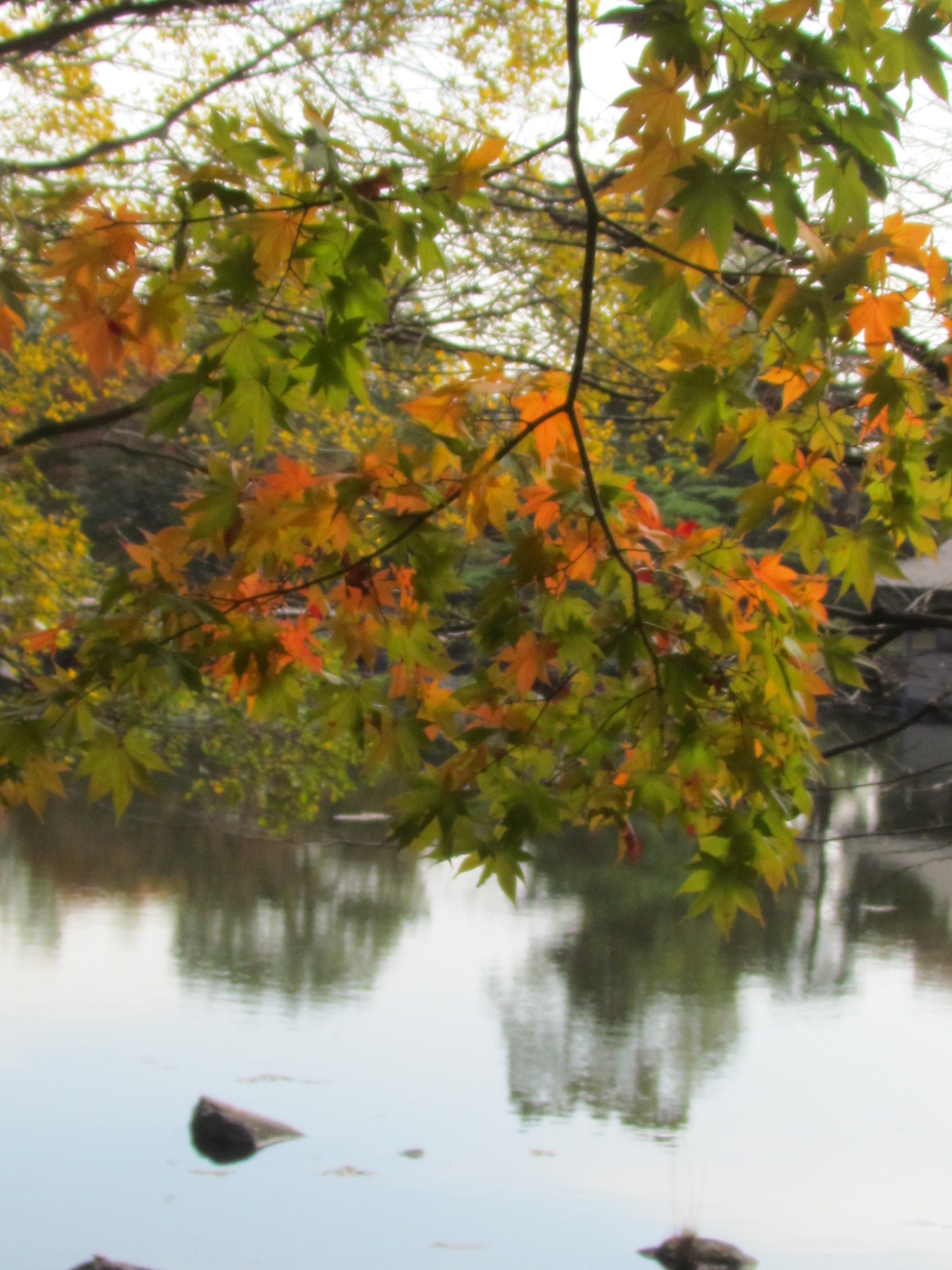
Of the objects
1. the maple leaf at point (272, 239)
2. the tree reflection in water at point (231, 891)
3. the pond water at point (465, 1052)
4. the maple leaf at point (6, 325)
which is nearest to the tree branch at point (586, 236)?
the maple leaf at point (272, 239)

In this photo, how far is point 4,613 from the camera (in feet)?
11.9

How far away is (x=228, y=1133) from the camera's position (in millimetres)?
5074

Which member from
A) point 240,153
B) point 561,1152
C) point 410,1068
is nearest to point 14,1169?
point 410,1068

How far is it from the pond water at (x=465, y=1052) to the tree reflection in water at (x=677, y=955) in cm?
2

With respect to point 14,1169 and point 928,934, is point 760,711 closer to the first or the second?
point 14,1169

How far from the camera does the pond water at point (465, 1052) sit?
4656 mm

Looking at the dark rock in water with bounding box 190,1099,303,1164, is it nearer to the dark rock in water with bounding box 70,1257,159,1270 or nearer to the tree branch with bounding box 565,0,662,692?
the dark rock in water with bounding box 70,1257,159,1270

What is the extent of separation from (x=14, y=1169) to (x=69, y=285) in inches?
195

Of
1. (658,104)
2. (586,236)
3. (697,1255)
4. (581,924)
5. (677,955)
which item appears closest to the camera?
(658,104)

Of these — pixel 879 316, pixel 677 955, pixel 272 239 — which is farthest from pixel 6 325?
pixel 677 955

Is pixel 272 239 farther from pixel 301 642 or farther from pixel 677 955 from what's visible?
pixel 677 955

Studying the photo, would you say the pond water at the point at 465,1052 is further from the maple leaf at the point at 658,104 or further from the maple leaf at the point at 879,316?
the maple leaf at the point at 658,104

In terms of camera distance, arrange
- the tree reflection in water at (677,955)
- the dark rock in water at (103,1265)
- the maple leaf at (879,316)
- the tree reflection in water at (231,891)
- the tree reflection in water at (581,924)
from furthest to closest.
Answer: the tree reflection in water at (231,891) < the tree reflection in water at (581,924) < the tree reflection in water at (677,955) < the dark rock in water at (103,1265) < the maple leaf at (879,316)

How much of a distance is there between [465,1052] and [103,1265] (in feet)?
8.65
